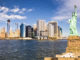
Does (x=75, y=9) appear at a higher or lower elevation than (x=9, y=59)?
higher

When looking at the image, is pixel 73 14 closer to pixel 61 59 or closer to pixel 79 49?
pixel 79 49

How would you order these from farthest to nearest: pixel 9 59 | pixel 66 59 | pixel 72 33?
pixel 9 59, pixel 72 33, pixel 66 59

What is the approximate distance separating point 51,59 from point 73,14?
19698mm

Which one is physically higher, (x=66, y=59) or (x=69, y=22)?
(x=69, y=22)

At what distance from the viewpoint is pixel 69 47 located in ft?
106

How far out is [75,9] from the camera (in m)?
37.2

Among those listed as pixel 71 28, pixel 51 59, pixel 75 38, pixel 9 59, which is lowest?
pixel 9 59

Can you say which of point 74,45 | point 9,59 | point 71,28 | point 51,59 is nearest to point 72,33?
point 71,28

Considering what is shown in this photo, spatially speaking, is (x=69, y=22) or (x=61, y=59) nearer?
(x=61, y=59)

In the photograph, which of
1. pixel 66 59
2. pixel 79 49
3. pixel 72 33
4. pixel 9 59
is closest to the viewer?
pixel 66 59

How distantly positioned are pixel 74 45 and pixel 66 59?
1259 cm

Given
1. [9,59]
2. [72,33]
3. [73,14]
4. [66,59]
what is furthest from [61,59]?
[9,59]

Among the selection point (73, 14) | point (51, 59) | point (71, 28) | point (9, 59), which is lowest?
point (9, 59)

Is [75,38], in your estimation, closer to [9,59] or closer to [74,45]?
[74,45]
